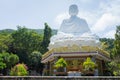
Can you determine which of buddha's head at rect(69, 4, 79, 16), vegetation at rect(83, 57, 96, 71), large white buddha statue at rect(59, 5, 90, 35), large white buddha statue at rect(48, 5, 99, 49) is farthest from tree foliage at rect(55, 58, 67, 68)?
buddha's head at rect(69, 4, 79, 16)

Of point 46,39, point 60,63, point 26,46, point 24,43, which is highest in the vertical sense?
point 46,39

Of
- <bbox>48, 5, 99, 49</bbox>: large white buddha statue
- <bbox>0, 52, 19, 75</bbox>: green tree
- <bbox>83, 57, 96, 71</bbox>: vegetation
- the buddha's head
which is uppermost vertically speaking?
the buddha's head

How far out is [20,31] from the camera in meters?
41.1

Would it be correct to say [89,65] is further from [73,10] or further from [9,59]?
[9,59]

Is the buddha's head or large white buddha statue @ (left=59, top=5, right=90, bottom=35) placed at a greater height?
the buddha's head

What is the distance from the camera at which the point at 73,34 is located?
27.8 m

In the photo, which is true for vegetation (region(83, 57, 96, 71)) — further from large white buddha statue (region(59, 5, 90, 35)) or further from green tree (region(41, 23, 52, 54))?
green tree (region(41, 23, 52, 54))

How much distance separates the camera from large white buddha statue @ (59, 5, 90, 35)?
28344 mm

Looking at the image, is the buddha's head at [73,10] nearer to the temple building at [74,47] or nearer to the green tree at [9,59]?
the temple building at [74,47]

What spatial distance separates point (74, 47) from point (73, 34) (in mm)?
3415

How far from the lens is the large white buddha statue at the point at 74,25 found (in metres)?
28.3

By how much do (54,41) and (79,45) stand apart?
10.8 ft

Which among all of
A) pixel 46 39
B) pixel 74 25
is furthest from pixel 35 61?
pixel 74 25

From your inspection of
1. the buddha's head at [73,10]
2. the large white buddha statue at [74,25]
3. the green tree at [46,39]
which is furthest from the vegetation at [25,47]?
the buddha's head at [73,10]
